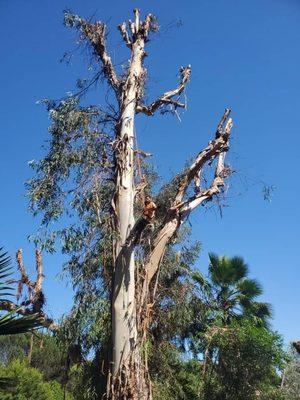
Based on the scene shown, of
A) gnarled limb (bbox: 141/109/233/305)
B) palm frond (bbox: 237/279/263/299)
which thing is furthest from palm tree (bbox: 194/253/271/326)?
gnarled limb (bbox: 141/109/233/305)

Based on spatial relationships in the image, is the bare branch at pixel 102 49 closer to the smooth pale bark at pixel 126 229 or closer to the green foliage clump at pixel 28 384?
the smooth pale bark at pixel 126 229

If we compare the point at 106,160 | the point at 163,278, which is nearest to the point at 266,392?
the point at 163,278

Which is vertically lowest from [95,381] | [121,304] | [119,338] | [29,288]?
[95,381]

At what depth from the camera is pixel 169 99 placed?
10195 millimetres

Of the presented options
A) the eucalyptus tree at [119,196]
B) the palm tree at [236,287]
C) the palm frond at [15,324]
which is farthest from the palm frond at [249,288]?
the palm frond at [15,324]

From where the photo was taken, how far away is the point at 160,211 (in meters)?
13.4

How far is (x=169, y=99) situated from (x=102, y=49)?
163 cm

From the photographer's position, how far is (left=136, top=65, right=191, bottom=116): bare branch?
9.91 m

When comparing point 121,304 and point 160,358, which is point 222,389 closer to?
point 160,358

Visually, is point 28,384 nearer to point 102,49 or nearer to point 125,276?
point 125,276

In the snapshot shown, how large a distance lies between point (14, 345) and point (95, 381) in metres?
29.7

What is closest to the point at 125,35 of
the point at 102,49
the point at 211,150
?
the point at 102,49

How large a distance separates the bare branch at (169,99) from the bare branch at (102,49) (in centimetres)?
66

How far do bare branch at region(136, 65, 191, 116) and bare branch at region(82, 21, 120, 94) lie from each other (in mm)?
662
